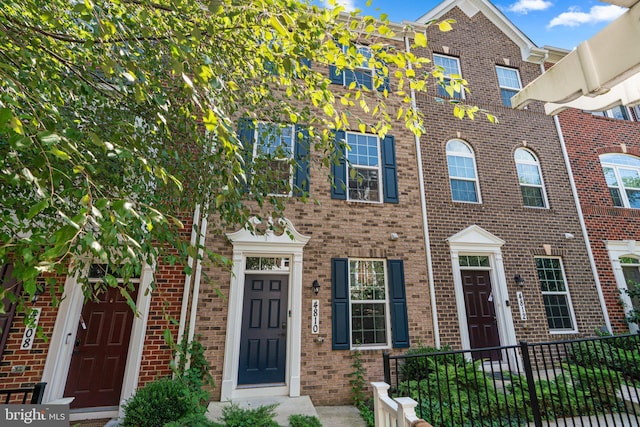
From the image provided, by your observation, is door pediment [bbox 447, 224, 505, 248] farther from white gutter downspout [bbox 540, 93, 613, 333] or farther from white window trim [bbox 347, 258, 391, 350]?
white gutter downspout [bbox 540, 93, 613, 333]

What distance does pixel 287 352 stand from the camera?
214 inches

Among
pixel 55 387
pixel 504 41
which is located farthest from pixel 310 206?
pixel 504 41

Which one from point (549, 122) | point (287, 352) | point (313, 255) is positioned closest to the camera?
point (287, 352)

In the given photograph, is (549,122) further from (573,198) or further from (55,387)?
(55,387)

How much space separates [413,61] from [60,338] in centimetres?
629

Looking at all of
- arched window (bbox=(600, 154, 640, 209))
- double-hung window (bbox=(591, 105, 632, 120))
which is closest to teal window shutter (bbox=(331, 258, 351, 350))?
arched window (bbox=(600, 154, 640, 209))

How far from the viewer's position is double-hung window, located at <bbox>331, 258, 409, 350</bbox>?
573 cm

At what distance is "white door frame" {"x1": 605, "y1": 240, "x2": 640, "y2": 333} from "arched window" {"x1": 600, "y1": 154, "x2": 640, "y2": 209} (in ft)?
3.94

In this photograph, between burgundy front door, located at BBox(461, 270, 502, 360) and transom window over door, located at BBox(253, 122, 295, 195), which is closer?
transom window over door, located at BBox(253, 122, 295, 195)

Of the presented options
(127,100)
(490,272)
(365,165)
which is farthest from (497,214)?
(127,100)

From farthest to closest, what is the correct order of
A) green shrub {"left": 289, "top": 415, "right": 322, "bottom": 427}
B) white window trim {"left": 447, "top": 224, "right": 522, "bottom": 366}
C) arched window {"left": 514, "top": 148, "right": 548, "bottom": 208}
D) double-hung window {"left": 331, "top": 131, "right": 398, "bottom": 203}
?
arched window {"left": 514, "top": 148, "right": 548, "bottom": 208}
double-hung window {"left": 331, "top": 131, "right": 398, "bottom": 203}
white window trim {"left": 447, "top": 224, "right": 522, "bottom": 366}
green shrub {"left": 289, "top": 415, "right": 322, "bottom": 427}

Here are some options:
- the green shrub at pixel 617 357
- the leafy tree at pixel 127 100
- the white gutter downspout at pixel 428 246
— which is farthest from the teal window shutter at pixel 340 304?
the green shrub at pixel 617 357

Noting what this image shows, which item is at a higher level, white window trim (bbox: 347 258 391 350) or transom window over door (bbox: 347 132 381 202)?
transom window over door (bbox: 347 132 381 202)
